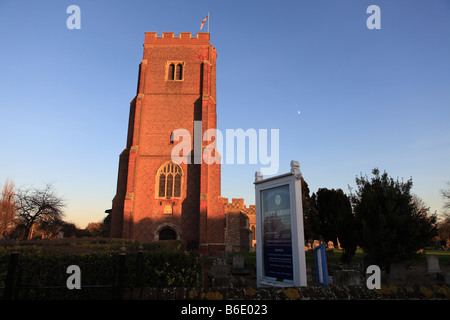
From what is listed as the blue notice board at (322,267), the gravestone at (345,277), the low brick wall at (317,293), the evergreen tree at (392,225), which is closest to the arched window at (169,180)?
the evergreen tree at (392,225)

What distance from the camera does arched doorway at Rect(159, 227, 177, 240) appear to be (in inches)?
890

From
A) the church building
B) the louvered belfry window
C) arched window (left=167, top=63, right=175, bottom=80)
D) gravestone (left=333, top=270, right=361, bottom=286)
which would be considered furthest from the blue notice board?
arched window (left=167, top=63, right=175, bottom=80)

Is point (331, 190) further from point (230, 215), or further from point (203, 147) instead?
point (230, 215)

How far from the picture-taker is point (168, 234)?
74.5 ft

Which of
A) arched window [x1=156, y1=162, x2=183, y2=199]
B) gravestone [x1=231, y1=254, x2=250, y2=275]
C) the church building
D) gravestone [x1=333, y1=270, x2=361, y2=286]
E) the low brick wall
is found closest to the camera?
the low brick wall

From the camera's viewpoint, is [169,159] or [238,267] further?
[169,159]

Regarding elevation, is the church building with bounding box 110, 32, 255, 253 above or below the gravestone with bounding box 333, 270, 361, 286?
above

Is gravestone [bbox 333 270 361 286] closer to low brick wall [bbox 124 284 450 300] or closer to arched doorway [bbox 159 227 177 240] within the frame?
low brick wall [bbox 124 284 450 300]

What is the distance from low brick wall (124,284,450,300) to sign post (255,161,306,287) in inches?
151

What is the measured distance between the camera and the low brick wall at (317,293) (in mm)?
3148

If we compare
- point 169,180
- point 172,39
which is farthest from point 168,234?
point 172,39

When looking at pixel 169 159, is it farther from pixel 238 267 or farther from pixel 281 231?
pixel 281 231

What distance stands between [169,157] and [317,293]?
21.5m

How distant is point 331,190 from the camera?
19.8 meters
